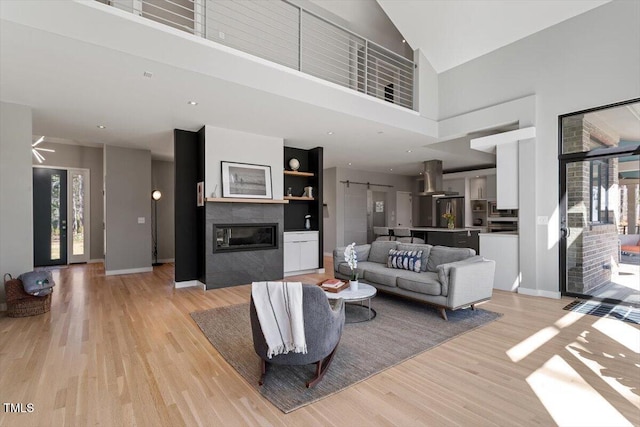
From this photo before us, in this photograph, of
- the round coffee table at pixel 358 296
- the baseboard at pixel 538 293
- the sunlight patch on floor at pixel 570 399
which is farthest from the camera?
the baseboard at pixel 538 293

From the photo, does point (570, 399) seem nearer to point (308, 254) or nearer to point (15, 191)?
point (308, 254)

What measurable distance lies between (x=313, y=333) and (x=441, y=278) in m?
2.02

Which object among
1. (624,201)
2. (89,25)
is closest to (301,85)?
(89,25)

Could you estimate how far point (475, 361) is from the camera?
2.55 m

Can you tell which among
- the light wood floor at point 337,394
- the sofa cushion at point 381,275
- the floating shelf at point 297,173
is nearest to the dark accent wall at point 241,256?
the floating shelf at point 297,173

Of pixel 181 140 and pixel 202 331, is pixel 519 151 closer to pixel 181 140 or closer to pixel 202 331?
pixel 202 331

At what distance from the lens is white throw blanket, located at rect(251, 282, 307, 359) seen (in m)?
2.09

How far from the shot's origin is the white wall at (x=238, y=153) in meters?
5.07

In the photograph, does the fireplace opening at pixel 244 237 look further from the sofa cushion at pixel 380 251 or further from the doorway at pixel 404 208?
the doorway at pixel 404 208

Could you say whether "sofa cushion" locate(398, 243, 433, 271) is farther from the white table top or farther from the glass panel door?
the glass panel door

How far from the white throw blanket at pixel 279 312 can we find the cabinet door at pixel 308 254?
13.9ft

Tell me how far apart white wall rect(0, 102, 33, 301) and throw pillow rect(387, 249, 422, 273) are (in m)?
4.91

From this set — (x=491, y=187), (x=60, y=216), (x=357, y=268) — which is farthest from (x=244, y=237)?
(x=491, y=187)

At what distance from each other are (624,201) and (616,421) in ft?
12.0
